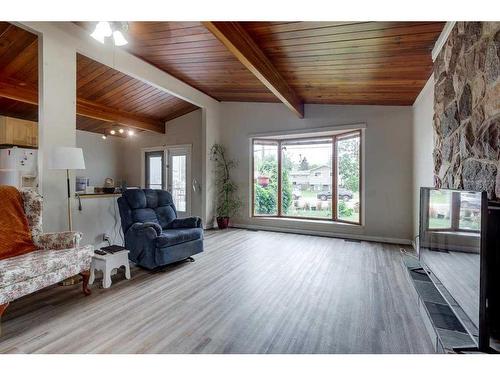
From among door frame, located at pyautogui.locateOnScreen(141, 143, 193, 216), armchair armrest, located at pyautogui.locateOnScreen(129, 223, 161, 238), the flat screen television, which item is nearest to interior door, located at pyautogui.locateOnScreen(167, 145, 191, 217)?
door frame, located at pyautogui.locateOnScreen(141, 143, 193, 216)

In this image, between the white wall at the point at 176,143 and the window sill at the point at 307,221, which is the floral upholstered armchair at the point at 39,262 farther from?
the window sill at the point at 307,221

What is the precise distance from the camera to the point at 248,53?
280cm

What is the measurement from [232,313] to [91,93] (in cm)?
480

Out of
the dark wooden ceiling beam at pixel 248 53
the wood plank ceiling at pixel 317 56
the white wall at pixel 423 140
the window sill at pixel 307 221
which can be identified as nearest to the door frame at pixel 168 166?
the window sill at pixel 307 221

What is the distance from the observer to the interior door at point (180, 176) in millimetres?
6457

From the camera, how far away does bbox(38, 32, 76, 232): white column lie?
2.80 m

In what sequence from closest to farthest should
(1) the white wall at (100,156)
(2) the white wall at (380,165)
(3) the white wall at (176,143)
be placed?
(2) the white wall at (380,165) < (3) the white wall at (176,143) < (1) the white wall at (100,156)

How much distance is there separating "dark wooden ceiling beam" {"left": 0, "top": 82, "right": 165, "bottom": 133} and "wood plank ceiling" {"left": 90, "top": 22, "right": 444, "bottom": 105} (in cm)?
188

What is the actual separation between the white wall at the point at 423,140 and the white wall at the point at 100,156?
23.6ft

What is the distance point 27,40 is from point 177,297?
12.2 ft

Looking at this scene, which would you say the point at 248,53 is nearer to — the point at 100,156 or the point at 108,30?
the point at 108,30

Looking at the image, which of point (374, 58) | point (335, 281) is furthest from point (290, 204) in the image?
point (374, 58)

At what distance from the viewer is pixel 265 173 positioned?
6.00m
